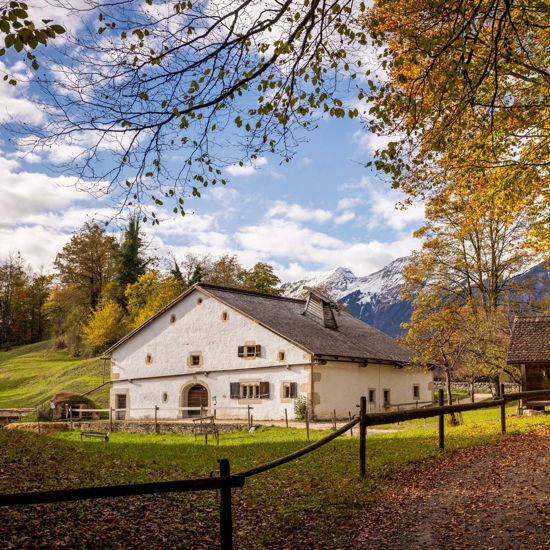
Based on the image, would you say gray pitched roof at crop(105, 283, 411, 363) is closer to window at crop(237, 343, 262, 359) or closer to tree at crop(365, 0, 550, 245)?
window at crop(237, 343, 262, 359)

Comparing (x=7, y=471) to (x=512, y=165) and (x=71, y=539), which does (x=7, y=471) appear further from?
(x=512, y=165)

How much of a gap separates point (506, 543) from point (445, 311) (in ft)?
65.3

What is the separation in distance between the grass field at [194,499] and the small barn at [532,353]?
29.0 feet

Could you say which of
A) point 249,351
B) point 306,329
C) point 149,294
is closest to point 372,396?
point 306,329

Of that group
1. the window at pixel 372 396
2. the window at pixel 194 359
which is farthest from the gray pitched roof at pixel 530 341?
the window at pixel 194 359

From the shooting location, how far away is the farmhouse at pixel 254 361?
2638 centimetres

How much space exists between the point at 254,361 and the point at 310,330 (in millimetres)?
3953

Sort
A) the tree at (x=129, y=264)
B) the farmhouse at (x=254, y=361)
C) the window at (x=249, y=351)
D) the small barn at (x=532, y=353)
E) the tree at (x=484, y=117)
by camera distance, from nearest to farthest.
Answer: the tree at (x=484, y=117)
the small barn at (x=532, y=353)
the farmhouse at (x=254, y=361)
the window at (x=249, y=351)
the tree at (x=129, y=264)

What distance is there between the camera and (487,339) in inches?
932

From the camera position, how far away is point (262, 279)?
52.6 meters

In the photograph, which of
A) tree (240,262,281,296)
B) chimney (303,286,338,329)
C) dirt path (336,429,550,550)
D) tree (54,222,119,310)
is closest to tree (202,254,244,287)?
tree (240,262,281,296)

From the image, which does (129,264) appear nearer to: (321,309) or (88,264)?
(88,264)

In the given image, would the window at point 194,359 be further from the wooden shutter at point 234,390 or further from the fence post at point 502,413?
the fence post at point 502,413

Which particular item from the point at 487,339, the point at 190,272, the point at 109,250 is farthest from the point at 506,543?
the point at 109,250
